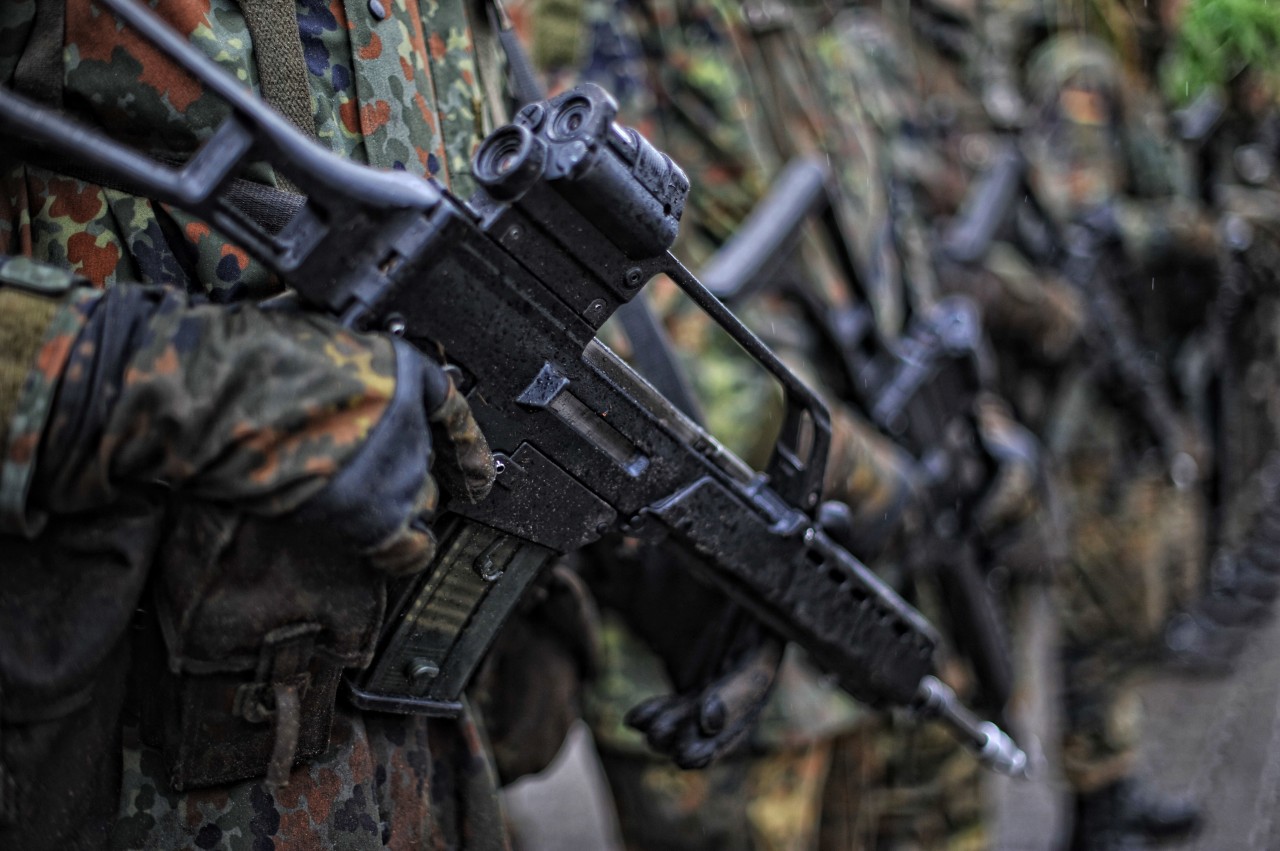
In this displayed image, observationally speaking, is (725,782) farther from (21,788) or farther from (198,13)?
(198,13)

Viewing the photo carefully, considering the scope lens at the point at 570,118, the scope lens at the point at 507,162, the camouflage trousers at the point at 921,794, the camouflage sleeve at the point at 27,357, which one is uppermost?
the scope lens at the point at 570,118

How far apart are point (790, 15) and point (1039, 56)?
288 cm

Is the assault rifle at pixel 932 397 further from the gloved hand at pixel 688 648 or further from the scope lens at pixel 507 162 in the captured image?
the scope lens at pixel 507 162

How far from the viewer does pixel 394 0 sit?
1.44 meters

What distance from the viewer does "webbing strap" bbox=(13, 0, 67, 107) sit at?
1.18 m

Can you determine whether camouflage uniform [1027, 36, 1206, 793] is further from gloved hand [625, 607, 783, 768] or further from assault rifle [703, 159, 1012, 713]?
gloved hand [625, 607, 783, 768]

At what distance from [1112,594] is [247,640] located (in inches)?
146

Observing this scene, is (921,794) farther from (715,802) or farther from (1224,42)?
(1224,42)

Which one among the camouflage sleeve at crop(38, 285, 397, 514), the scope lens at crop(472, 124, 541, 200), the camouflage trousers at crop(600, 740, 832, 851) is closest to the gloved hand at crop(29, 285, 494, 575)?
the camouflage sleeve at crop(38, 285, 397, 514)

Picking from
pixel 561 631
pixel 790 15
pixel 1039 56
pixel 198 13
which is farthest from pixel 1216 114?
pixel 198 13

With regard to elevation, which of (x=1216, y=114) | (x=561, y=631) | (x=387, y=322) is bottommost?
(x=561, y=631)

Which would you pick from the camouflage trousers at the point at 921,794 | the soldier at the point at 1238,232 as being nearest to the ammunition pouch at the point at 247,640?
the camouflage trousers at the point at 921,794

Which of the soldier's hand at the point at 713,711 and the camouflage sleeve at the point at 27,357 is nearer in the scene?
the camouflage sleeve at the point at 27,357

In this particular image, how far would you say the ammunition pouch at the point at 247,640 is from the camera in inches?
44.4
